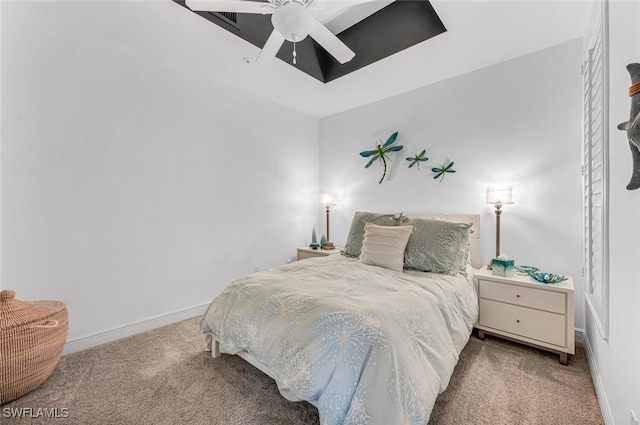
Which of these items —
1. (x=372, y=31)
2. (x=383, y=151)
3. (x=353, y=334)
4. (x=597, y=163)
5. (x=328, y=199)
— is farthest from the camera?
(x=328, y=199)

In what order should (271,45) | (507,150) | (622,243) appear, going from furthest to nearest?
(507,150) < (271,45) < (622,243)

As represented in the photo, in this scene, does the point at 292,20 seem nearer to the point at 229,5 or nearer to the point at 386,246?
the point at 229,5

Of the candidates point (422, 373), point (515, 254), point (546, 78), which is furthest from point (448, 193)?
point (422, 373)

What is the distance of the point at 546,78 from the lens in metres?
2.46

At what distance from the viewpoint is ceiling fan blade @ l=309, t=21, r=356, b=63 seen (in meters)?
1.72

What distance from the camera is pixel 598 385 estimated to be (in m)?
1.63

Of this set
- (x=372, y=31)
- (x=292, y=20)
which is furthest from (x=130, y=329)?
(x=372, y=31)

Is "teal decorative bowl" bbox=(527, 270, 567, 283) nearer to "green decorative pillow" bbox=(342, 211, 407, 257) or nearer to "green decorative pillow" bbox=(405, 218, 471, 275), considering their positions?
"green decorative pillow" bbox=(405, 218, 471, 275)

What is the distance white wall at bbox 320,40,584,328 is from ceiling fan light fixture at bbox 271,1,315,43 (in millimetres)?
2112

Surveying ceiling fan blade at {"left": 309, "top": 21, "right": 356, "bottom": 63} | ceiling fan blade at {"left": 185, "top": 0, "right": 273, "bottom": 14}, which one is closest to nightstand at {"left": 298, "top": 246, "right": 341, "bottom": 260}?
ceiling fan blade at {"left": 309, "top": 21, "right": 356, "bottom": 63}

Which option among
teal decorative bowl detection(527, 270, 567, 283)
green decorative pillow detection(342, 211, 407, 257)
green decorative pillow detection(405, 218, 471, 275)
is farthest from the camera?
green decorative pillow detection(342, 211, 407, 257)

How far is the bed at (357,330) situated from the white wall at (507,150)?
72cm

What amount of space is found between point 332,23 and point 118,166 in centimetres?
239

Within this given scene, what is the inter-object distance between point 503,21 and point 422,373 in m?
2.59
